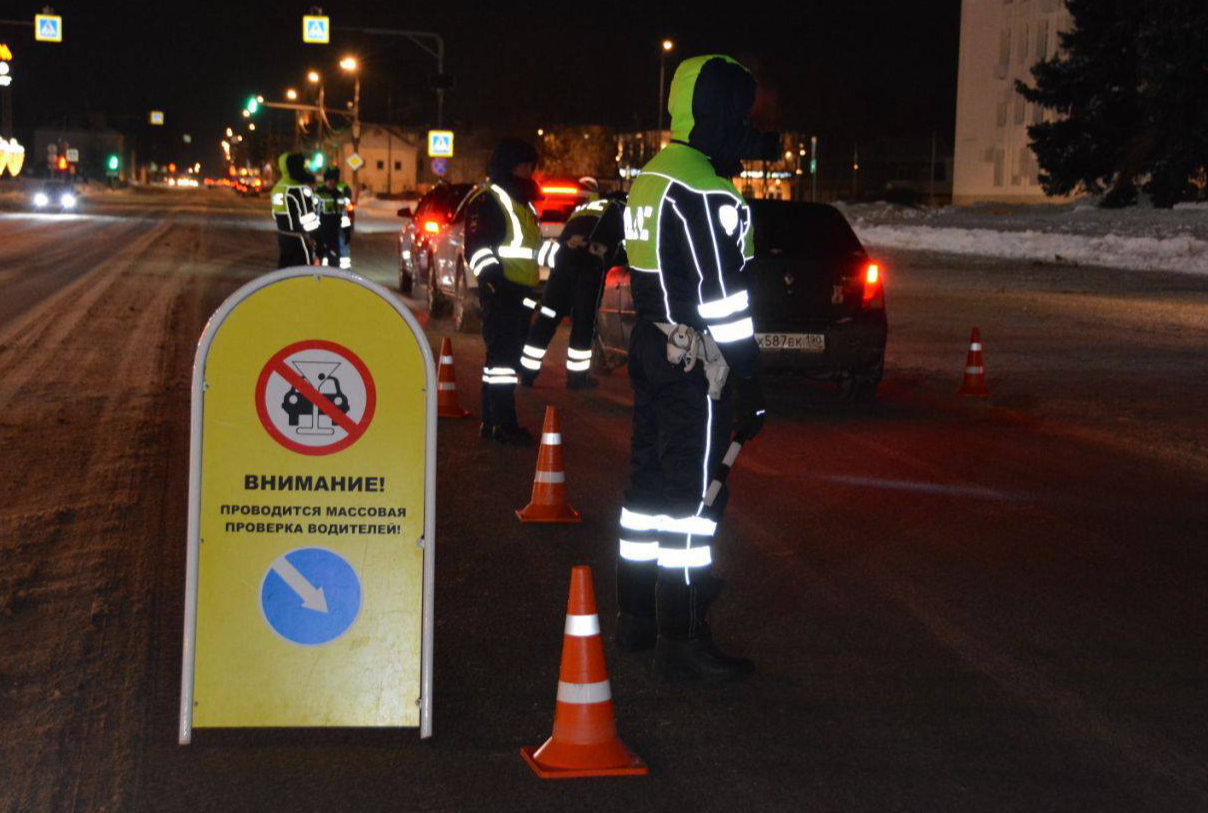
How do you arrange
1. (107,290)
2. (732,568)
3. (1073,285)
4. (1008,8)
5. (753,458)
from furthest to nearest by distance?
(1008,8), (1073,285), (107,290), (753,458), (732,568)

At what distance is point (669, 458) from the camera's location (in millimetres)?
5578

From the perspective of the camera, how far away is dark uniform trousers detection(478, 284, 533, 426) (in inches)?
418

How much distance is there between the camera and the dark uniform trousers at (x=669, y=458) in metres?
5.55

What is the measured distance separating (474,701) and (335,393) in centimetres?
133

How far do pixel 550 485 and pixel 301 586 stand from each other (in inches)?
144

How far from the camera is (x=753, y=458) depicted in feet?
34.4

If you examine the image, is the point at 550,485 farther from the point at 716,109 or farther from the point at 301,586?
the point at 301,586

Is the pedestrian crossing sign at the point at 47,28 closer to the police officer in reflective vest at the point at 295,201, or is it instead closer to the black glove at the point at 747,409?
the police officer in reflective vest at the point at 295,201

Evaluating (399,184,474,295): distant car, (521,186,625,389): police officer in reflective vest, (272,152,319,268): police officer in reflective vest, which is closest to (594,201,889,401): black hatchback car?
(521,186,625,389): police officer in reflective vest

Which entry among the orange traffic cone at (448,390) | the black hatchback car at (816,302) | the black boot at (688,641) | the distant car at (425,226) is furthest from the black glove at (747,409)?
the distant car at (425,226)

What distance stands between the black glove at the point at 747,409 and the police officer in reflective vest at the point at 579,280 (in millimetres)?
4886

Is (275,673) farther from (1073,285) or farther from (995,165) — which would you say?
(995,165)

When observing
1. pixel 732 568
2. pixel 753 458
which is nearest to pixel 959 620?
pixel 732 568

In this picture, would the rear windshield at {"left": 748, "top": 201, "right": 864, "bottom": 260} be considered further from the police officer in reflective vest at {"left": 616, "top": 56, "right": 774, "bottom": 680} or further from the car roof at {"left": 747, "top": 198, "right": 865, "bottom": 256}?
the police officer in reflective vest at {"left": 616, "top": 56, "right": 774, "bottom": 680}
